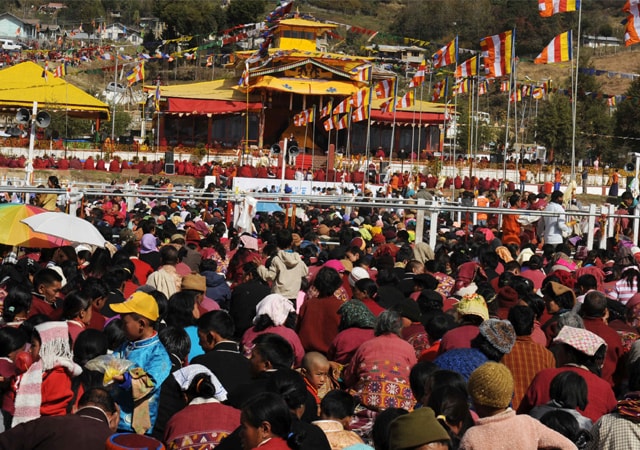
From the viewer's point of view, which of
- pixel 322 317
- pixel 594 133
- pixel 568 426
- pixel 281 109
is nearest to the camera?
pixel 568 426

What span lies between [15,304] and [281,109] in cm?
4832

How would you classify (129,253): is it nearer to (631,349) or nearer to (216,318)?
(216,318)

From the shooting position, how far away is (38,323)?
799 centimetres

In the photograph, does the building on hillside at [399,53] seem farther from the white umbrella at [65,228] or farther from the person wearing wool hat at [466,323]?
the person wearing wool hat at [466,323]

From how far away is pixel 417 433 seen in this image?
5.16 meters

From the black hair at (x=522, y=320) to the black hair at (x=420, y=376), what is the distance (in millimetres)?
1303

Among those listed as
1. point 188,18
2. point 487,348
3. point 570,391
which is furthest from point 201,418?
point 188,18

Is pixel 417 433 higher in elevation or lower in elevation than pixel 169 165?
lower

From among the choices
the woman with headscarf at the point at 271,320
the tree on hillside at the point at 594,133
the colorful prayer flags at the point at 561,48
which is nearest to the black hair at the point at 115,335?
the woman with headscarf at the point at 271,320

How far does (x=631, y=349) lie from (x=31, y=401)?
466 cm

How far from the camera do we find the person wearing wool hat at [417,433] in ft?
16.9

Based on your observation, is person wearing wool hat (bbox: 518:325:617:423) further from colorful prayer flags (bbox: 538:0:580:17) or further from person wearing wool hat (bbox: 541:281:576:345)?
colorful prayer flags (bbox: 538:0:580:17)

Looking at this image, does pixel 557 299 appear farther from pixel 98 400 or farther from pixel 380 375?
pixel 98 400

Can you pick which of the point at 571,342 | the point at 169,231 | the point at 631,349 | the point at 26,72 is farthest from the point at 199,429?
the point at 26,72
